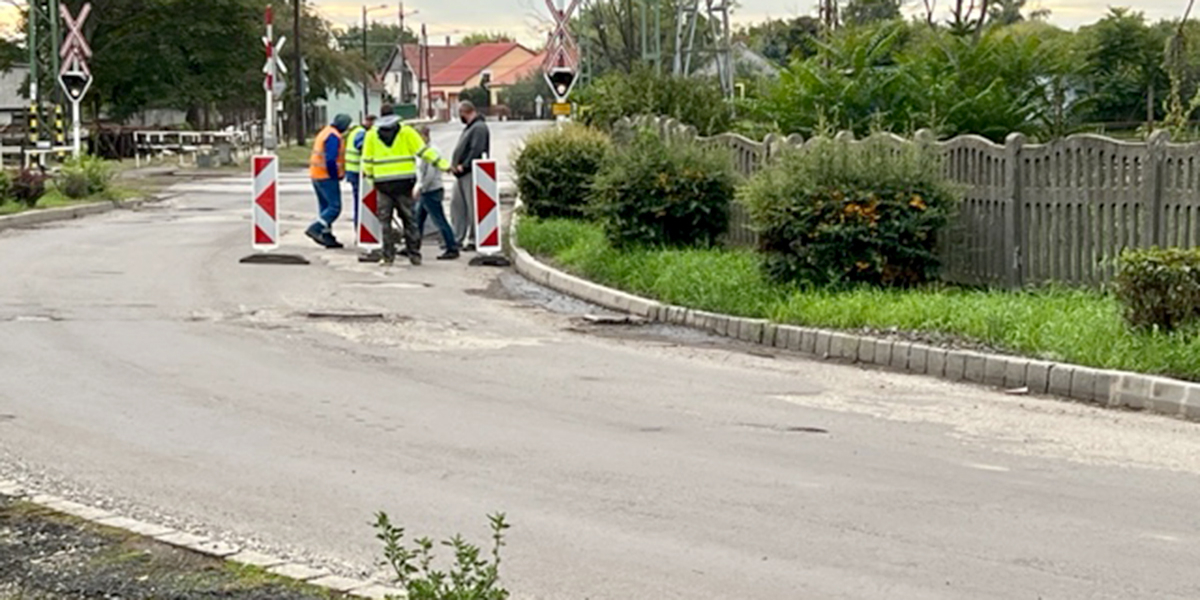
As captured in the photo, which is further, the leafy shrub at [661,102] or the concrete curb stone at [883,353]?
the leafy shrub at [661,102]

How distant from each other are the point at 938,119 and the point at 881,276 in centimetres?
413

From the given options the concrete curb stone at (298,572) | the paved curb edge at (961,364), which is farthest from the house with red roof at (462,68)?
the concrete curb stone at (298,572)

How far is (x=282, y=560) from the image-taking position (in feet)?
23.1

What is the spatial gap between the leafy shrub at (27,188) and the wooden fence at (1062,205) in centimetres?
1657

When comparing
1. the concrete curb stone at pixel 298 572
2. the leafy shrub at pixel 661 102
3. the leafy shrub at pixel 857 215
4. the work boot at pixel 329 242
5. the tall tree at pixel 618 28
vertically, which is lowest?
the concrete curb stone at pixel 298 572

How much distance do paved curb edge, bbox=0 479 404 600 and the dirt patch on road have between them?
57 mm

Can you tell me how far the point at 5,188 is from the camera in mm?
28344

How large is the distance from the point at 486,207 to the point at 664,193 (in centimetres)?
366

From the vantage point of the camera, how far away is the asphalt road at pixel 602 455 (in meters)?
7.14

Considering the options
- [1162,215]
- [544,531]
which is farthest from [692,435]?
[1162,215]

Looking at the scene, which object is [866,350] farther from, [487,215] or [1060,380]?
[487,215]

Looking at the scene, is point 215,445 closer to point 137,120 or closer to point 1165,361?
point 1165,361

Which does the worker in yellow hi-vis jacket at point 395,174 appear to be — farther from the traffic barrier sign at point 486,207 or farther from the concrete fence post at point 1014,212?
the concrete fence post at point 1014,212

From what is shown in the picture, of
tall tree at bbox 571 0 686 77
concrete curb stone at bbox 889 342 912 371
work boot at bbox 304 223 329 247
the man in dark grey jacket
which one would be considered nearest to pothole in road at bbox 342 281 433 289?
the man in dark grey jacket
